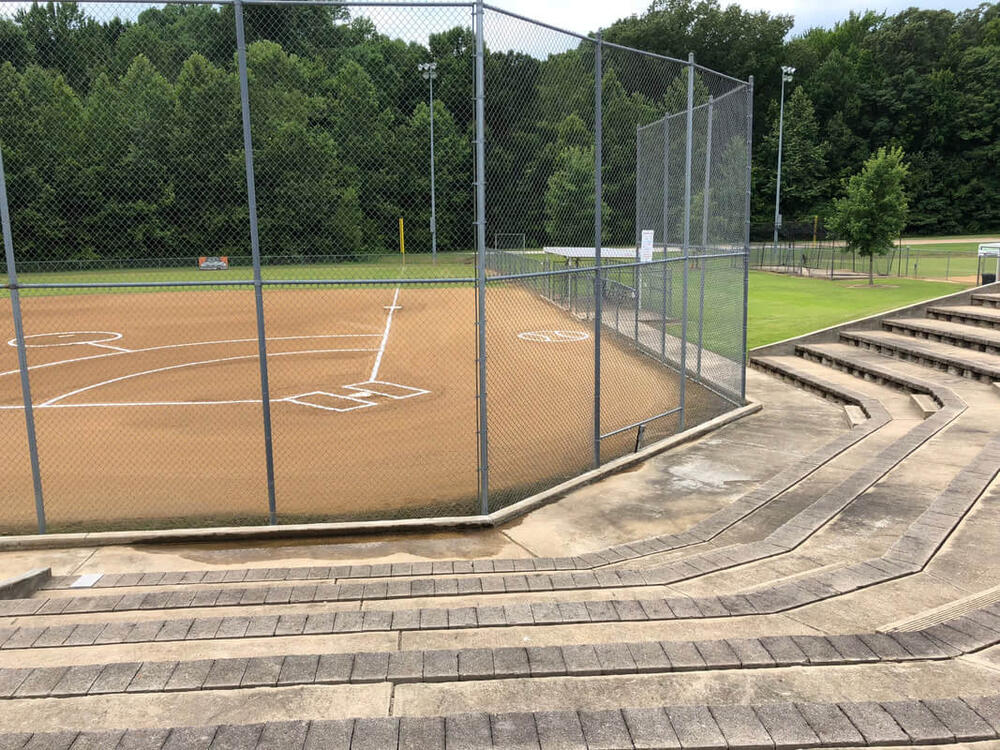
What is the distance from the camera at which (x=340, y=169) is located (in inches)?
288

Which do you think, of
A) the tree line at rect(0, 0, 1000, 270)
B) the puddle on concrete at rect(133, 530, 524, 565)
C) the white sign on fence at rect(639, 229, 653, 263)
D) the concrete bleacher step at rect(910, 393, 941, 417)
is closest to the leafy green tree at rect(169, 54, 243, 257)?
the tree line at rect(0, 0, 1000, 270)

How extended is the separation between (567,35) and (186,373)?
471 inches

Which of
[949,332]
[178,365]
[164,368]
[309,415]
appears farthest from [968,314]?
[164,368]

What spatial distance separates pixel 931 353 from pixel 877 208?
23881 millimetres

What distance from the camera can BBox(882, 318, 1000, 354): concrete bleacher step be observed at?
1512 cm

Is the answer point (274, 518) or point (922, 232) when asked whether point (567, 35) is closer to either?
point (274, 518)

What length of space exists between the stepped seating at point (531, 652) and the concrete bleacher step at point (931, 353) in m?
7.86

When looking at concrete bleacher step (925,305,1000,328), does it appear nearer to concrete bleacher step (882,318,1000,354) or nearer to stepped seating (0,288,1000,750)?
concrete bleacher step (882,318,1000,354)

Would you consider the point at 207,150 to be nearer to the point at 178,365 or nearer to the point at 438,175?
the point at 438,175

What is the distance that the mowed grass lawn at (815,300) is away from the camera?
860 inches

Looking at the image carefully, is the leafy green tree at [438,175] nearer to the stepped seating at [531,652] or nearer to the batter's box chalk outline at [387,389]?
the stepped seating at [531,652]

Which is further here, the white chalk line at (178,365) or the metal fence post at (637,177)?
Result: the white chalk line at (178,365)

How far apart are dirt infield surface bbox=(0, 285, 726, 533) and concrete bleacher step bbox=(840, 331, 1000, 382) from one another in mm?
4894

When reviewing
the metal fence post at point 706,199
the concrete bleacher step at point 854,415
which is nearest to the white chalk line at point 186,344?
the metal fence post at point 706,199
